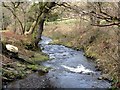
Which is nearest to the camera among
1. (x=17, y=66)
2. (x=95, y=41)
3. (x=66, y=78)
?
(x=66, y=78)

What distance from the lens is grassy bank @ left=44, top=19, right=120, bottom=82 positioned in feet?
39.4

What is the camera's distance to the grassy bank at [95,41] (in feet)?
39.4

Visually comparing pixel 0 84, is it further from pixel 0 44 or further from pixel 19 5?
pixel 19 5

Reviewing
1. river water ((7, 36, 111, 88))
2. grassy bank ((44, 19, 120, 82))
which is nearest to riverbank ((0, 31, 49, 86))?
river water ((7, 36, 111, 88))

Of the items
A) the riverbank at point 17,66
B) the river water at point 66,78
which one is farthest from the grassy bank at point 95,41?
the riverbank at point 17,66

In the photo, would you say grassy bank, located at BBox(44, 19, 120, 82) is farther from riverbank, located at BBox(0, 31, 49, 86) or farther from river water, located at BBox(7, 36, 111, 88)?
riverbank, located at BBox(0, 31, 49, 86)

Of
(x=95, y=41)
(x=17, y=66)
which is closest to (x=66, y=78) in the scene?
(x=17, y=66)

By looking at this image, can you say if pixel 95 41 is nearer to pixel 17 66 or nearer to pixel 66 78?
pixel 66 78

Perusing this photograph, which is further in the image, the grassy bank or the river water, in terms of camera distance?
the grassy bank

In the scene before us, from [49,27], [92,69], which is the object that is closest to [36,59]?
[92,69]

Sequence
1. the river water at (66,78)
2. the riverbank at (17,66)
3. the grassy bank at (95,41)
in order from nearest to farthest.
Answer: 1. the river water at (66,78)
2. the riverbank at (17,66)
3. the grassy bank at (95,41)

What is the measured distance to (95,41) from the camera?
2109cm

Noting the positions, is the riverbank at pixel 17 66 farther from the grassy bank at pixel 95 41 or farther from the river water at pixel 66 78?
the grassy bank at pixel 95 41

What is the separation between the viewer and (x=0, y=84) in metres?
10.5
